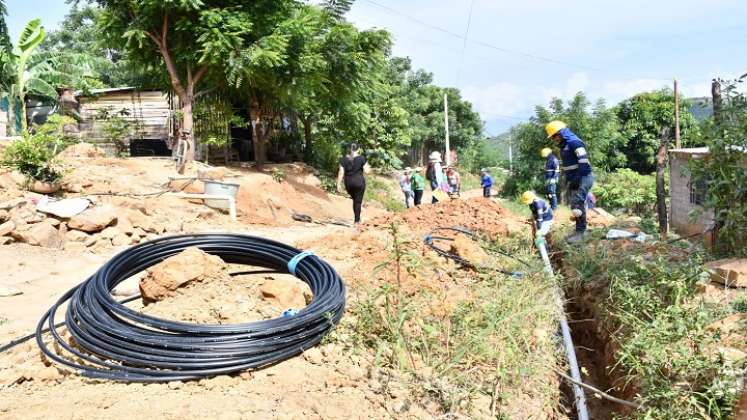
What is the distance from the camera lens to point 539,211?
7238 mm

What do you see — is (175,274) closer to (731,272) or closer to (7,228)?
(731,272)

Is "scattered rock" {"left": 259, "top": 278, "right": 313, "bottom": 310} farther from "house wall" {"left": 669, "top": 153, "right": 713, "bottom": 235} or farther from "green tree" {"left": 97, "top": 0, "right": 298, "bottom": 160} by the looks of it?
"house wall" {"left": 669, "top": 153, "right": 713, "bottom": 235}

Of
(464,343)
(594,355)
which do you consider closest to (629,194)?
(594,355)

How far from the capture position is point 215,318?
4129 mm

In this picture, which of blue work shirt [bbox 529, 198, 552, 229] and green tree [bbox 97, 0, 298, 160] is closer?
blue work shirt [bbox 529, 198, 552, 229]

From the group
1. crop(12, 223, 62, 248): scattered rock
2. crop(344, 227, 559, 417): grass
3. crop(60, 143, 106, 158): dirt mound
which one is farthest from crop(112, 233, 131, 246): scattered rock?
crop(60, 143, 106, 158): dirt mound

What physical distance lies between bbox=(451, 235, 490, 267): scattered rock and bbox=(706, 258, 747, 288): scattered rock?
2.33 m

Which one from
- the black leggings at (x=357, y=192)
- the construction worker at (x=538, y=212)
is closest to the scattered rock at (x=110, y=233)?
the black leggings at (x=357, y=192)

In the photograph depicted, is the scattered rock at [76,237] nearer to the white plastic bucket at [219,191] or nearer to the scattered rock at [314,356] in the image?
the white plastic bucket at [219,191]

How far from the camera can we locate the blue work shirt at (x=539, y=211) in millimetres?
7230

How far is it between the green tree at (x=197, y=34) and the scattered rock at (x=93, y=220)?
516 centimetres

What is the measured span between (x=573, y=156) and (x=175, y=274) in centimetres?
549

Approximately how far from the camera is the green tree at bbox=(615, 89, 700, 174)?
24.3 m

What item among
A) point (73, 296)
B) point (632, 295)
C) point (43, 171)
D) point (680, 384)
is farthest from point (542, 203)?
point (43, 171)
